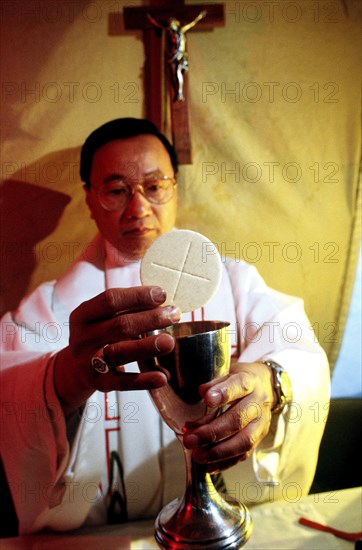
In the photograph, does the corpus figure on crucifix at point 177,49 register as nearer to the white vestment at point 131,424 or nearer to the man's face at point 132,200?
the man's face at point 132,200

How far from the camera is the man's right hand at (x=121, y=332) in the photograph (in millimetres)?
664

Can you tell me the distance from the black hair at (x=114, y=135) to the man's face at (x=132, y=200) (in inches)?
0.4

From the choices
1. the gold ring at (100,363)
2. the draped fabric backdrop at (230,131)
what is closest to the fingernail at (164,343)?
the gold ring at (100,363)

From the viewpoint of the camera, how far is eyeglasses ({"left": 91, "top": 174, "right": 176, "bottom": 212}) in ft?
3.33

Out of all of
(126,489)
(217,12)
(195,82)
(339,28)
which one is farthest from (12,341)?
(339,28)

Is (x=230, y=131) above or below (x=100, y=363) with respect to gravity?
above

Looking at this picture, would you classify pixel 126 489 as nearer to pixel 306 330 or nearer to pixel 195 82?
pixel 306 330

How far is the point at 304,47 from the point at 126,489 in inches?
42.8

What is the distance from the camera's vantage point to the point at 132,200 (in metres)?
1.01

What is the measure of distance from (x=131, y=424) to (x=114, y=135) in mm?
643

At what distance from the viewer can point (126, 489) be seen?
1100 mm

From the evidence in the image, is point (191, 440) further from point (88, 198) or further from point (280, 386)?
point (88, 198)

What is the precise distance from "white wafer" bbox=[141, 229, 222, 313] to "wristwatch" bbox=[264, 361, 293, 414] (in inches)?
10.5

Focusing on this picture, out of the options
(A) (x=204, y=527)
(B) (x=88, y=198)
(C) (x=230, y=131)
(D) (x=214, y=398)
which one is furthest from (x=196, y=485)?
(C) (x=230, y=131)
